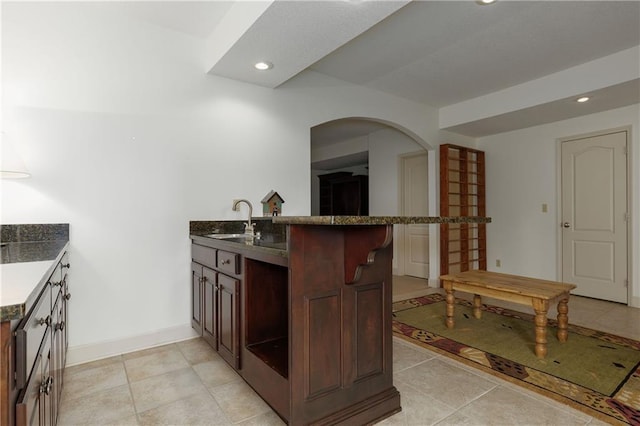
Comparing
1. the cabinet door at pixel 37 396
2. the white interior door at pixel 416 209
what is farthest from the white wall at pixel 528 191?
the cabinet door at pixel 37 396

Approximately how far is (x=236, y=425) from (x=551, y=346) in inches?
98.8

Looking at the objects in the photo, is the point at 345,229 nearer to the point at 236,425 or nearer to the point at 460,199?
the point at 236,425

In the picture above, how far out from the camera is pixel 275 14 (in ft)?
6.93

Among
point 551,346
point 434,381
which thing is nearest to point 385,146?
point 551,346

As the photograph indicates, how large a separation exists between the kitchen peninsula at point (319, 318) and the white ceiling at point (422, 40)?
1500 millimetres

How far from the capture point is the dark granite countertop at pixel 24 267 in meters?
0.75

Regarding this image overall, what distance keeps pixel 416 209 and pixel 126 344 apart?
4.56 m

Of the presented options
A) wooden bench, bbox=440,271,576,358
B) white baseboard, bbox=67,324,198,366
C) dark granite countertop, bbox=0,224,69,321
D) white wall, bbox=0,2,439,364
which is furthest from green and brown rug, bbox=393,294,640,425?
dark granite countertop, bbox=0,224,69,321

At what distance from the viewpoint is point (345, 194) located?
757 centimetres

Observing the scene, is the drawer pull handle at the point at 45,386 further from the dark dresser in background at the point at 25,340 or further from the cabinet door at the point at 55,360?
the cabinet door at the point at 55,360

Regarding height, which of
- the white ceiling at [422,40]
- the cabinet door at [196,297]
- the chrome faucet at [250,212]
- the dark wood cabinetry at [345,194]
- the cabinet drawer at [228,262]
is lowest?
the cabinet door at [196,297]

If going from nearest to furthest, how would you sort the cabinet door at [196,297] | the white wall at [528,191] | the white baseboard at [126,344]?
the white baseboard at [126,344], the cabinet door at [196,297], the white wall at [528,191]

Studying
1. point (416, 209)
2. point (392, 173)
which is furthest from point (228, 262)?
point (392, 173)

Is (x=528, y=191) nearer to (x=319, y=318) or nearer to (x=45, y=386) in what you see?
(x=319, y=318)
